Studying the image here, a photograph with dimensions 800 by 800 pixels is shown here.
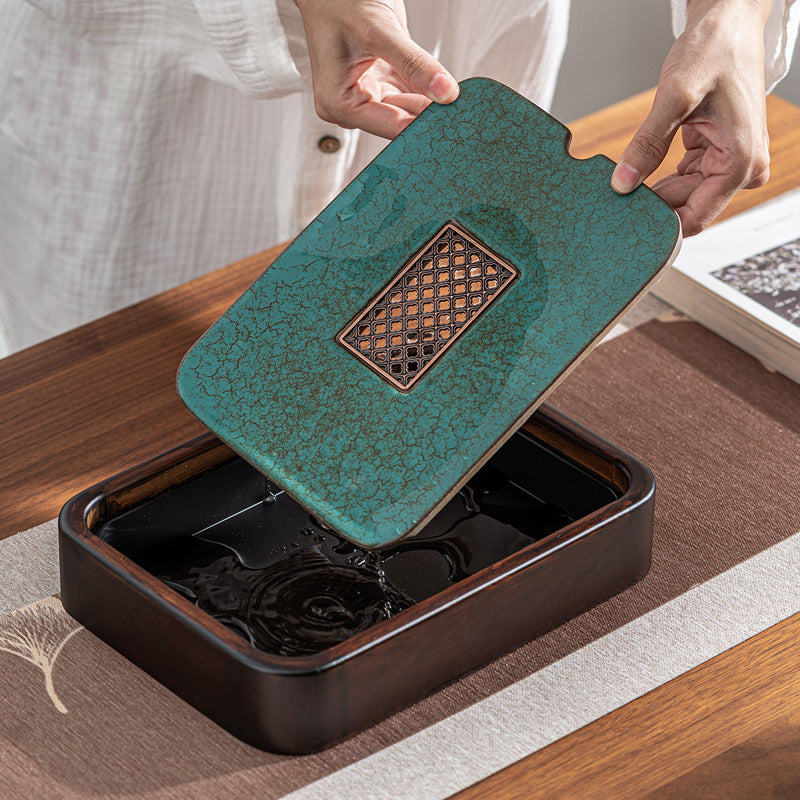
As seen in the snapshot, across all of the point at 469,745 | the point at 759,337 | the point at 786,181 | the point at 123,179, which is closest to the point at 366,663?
the point at 469,745

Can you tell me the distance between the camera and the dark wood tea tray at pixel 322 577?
22.1 inches

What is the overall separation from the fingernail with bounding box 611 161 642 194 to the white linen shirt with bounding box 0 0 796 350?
450 mm

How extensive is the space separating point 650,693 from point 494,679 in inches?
3.4

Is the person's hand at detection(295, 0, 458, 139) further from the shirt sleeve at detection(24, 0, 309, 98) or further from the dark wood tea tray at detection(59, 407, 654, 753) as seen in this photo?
the dark wood tea tray at detection(59, 407, 654, 753)

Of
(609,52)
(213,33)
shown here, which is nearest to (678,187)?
(213,33)

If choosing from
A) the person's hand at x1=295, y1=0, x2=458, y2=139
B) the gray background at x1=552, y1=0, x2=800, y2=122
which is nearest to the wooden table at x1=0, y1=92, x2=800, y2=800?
the person's hand at x1=295, y1=0, x2=458, y2=139

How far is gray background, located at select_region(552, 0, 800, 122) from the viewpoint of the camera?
2203 mm

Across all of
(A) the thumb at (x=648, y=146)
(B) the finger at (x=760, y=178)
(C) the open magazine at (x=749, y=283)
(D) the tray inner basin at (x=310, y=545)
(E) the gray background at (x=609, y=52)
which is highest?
(A) the thumb at (x=648, y=146)

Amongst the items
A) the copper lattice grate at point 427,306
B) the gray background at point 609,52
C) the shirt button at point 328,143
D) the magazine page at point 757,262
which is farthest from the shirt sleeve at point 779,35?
the gray background at point 609,52

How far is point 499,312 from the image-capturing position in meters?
0.61

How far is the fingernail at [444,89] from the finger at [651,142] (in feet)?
0.35

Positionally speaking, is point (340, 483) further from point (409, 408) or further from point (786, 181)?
point (786, 181)

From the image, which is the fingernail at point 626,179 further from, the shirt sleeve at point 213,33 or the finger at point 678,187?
the shirt sleeve at point 213,33

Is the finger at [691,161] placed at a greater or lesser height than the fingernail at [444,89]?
lesser
